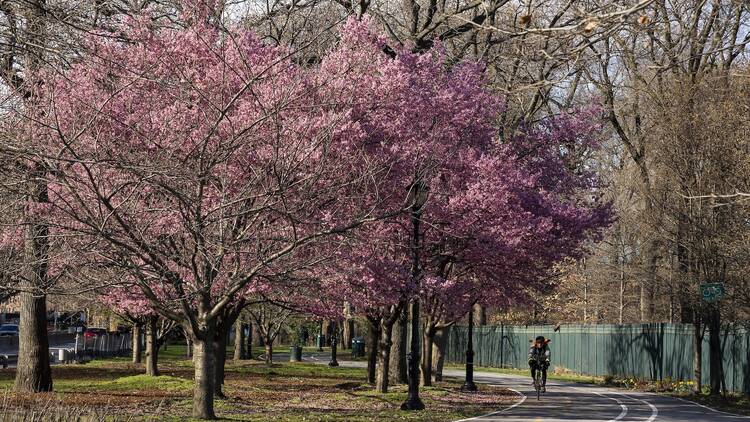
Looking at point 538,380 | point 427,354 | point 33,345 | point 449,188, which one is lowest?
point 538,380

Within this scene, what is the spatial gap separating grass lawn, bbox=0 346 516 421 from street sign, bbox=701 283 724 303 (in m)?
5.99

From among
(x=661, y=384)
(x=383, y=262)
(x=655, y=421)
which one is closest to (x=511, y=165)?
(x=383, y=262)

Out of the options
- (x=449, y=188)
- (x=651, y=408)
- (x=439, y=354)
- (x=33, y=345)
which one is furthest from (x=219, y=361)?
(x=439, y=354)

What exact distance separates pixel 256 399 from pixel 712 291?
1192 cm

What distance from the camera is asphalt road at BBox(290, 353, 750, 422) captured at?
2195 cm

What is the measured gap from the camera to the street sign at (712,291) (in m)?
25.4

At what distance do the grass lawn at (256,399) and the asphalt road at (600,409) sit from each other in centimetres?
83

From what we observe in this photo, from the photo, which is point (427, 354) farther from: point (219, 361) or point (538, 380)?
point (219, 361)

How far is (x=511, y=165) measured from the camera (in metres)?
25.8

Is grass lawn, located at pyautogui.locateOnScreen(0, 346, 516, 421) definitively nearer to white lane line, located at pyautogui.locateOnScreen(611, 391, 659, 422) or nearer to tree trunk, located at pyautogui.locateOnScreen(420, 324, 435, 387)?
tree trunk, located at pyautogui.locateOnScreen(420, 324, 435, 387)

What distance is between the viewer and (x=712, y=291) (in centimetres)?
2555

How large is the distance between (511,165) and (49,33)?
1606 cm

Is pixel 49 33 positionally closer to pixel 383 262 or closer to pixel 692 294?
pixel 383 262

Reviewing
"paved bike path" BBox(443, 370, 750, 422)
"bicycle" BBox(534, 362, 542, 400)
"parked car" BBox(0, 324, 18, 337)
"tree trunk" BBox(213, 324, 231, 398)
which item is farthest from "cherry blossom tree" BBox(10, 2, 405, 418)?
"parked car" BBox(0, 324, 18, 337)
